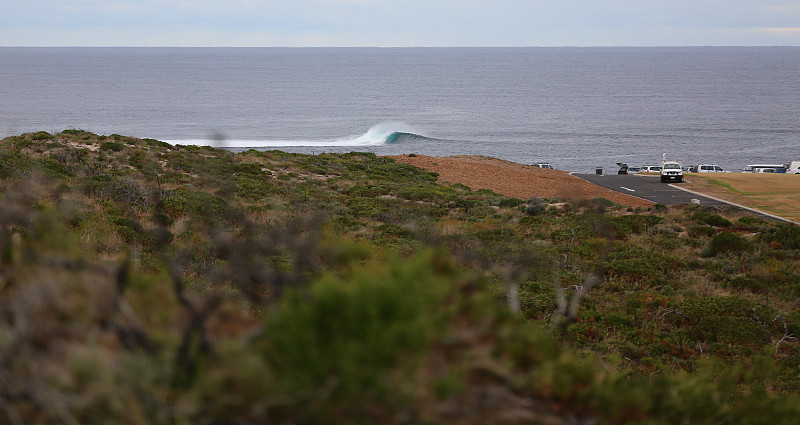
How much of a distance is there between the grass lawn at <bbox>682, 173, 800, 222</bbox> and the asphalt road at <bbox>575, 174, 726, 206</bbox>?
4.80 ft

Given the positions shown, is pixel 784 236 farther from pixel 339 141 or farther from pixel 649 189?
pixel 339 141

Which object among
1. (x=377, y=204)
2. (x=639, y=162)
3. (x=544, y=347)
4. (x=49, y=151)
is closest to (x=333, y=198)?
(x=377, y=204)

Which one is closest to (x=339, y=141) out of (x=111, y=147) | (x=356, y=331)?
(x=111, y=147)

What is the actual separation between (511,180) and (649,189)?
9.89 meters

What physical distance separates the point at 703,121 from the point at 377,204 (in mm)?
101301

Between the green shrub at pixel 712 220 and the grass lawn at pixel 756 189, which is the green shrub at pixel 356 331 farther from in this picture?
the grass lawn at pixel 756 189

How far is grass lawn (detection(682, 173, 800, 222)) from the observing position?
29.7 m

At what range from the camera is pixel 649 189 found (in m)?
38.6

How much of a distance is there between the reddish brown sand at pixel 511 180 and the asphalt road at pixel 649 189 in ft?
5.50

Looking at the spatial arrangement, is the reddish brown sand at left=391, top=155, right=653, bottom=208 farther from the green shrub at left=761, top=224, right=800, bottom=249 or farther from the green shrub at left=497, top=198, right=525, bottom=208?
the green shrub at left=761, top=224, right=800, bottom=249

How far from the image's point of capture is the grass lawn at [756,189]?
97.5ft

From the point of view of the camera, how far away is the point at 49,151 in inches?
897

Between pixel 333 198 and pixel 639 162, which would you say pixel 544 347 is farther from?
pixel 639 162

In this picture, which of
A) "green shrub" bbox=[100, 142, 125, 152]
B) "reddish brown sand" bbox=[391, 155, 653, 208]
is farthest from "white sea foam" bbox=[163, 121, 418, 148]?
"green shrub" bbox=[100, 142, 125, 152]
